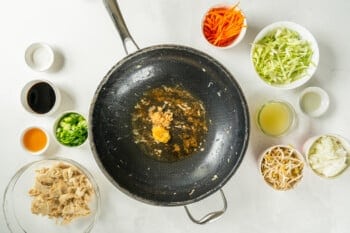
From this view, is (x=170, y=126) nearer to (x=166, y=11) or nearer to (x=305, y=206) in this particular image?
(x=166, y=11)

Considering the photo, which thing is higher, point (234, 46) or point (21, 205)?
point (234, 46)

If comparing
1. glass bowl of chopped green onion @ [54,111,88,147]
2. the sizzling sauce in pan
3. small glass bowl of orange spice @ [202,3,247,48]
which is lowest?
the sizzling sauce in pan

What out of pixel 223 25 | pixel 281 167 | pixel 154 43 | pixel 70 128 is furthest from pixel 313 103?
pixel 70 128

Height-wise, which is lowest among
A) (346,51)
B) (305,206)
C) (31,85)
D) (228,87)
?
(305,206)

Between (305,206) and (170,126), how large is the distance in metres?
0.50

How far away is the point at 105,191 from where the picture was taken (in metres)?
1.41

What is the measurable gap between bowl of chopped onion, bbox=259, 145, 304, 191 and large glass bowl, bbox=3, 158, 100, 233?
511mm

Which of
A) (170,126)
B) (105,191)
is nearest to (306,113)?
(170,126)

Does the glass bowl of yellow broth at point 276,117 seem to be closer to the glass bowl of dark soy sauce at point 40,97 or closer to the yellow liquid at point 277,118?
the yellow liquid at point 277,118

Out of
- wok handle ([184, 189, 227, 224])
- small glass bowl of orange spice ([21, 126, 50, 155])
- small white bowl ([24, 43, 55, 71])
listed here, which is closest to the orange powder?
small glass bowl of orange spice ([21, 126, 50, 155])

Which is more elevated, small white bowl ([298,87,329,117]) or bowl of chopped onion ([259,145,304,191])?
small white bowl ([298,87,329,117])

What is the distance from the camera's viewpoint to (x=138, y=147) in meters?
1.34

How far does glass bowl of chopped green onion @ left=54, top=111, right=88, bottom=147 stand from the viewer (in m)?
1.37

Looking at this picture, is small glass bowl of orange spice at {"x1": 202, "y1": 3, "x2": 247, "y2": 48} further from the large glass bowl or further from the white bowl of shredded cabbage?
the large glass bowl
